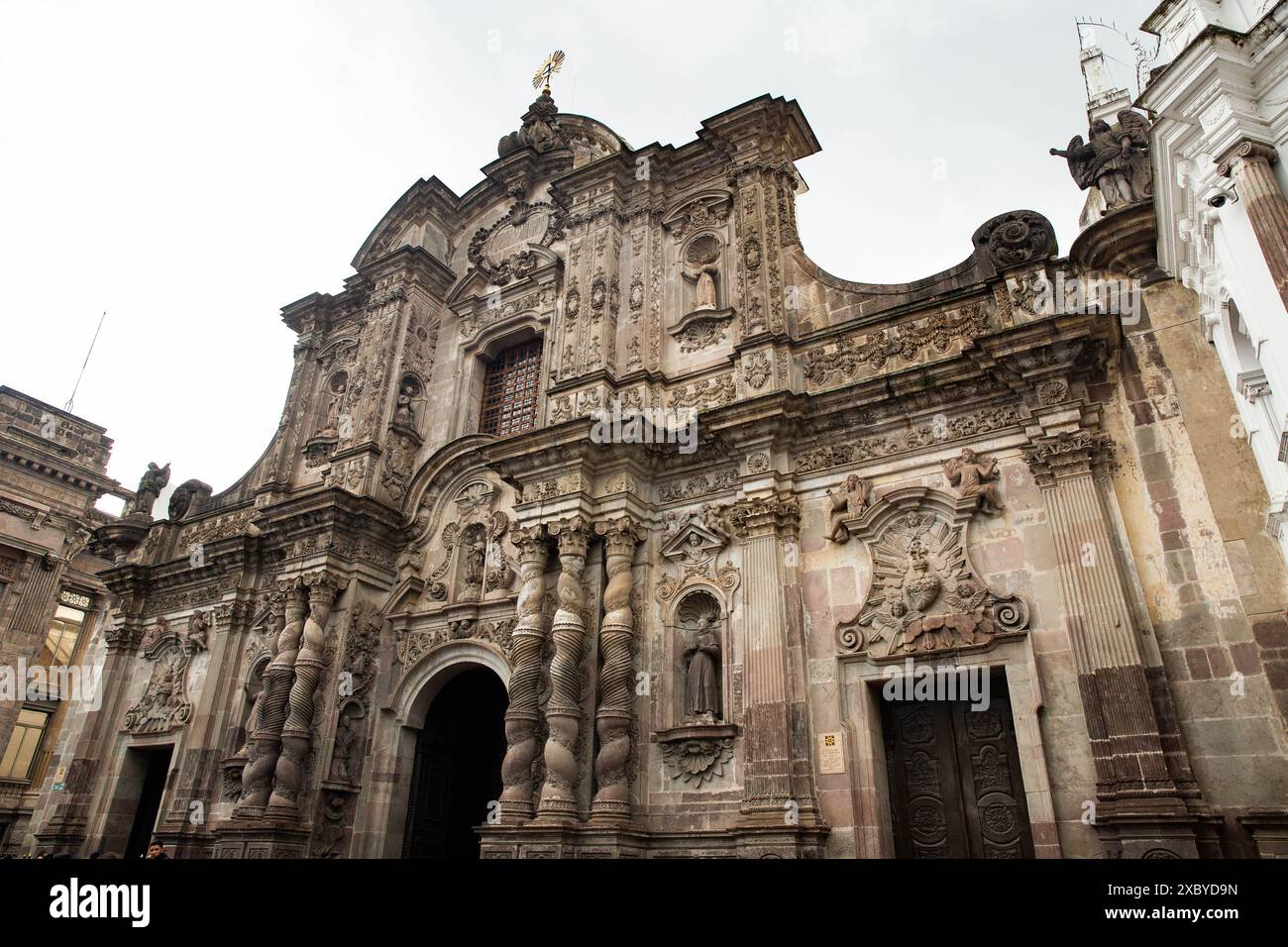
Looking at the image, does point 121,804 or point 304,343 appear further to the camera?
point 304,343

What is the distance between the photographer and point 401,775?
12.5m

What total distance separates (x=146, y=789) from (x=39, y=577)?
10.3 meters

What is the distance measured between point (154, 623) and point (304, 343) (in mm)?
6889

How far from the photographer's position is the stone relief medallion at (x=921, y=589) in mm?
8750

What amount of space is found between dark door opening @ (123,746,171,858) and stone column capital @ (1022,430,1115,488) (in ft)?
53.3

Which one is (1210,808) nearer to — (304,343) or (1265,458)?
(1265,458)

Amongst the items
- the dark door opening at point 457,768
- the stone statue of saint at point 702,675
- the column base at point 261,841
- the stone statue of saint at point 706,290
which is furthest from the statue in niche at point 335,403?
the stone statue of saint at point 702,675

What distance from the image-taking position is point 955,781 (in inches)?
344

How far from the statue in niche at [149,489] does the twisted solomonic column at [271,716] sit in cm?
762

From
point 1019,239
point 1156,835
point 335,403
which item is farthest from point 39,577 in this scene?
point 1156,835

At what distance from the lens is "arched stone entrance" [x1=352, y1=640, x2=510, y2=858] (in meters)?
12.3

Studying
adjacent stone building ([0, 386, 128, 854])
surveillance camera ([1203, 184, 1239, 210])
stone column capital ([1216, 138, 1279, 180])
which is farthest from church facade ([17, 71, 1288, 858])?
adjacent stone building ([0, 386, 128, 854])

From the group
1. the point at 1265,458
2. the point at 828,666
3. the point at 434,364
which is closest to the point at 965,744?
the point at 828,666
